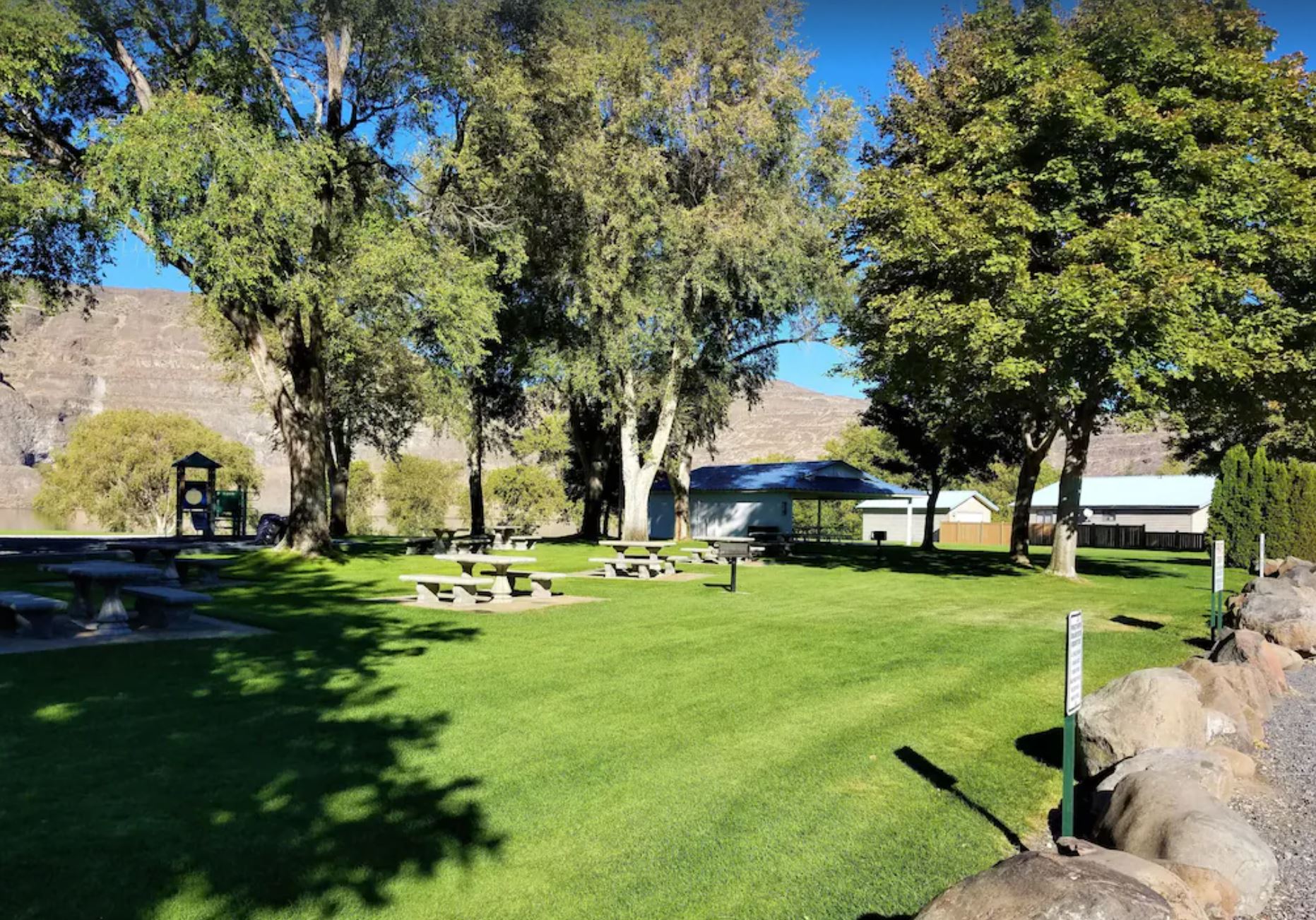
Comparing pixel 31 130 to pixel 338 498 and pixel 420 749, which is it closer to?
pixel 420 749

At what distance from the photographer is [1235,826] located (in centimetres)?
416

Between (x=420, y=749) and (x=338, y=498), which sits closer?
(x=420, y=749)

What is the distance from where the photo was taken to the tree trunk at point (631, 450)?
30.7 metres

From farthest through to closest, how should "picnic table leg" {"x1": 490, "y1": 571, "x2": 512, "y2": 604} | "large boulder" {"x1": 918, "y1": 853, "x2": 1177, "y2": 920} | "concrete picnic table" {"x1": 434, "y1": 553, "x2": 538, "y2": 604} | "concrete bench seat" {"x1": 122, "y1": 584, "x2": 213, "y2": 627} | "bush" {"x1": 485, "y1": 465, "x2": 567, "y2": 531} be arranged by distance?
"bush" {"x1": 485, "y1": 465, "x2": 567, "y2": 531} < "picnic table leg" {"x1": 490, "y1": 571, "x2": 512, "y2": 604} < "concrete picnic table" {"x1": 434, "y1": 553, "x2": 538, "y2": 604} < "concrete bench seat" {"x1": 122, "y1": 584, "x2": 213, "y2": 627} < "large boulder" {"x1": 918, "y1": 853, "x2": 1177, "y2": 920}

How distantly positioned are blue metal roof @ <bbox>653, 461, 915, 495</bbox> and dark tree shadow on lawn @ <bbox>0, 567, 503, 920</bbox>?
37.0 m

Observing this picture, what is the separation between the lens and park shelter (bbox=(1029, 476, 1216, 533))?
56875 millimetres

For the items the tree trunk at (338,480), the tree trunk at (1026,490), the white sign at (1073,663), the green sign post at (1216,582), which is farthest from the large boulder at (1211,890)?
the tree trunk at (338,480)

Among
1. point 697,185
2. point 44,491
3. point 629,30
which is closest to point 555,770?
point 697,185

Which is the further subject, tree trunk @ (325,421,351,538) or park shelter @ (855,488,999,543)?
park shelter @ (855,488,999,543)

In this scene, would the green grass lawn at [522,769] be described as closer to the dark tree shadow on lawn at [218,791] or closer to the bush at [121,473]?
the dark tree shadow on lawn at [218,791]

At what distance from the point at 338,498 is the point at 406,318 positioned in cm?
2117

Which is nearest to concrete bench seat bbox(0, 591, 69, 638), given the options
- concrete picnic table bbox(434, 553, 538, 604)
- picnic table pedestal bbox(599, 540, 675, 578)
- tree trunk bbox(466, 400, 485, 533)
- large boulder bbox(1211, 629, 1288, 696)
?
concrete picnic table bbox(434, 553, 538, 604)

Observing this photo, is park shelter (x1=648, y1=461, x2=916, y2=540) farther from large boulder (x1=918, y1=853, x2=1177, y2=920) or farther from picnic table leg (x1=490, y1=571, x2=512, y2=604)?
large boulder (x1=918, y1=853, x2=1177, y2=920)

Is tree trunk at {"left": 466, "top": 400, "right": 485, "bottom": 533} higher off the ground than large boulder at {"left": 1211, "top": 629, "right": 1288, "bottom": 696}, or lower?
higher
